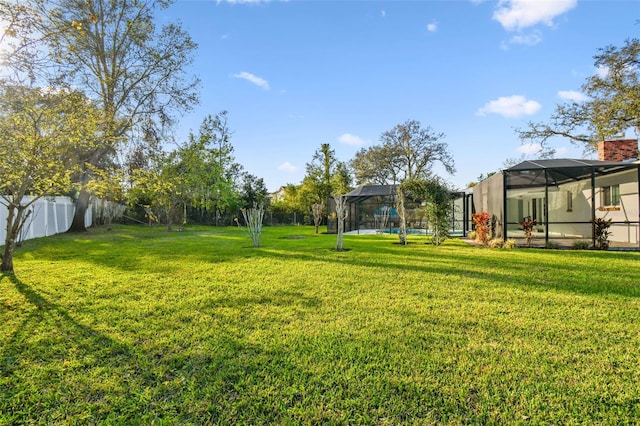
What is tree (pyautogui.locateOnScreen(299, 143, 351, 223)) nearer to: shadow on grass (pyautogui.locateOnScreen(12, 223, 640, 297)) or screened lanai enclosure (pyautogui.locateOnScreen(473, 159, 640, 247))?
screened lanai enclosure (pyautogui.locateOnScreen(473, 159, 640, 247))

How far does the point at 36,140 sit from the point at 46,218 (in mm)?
10285

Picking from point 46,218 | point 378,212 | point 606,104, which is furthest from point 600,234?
point 46,218

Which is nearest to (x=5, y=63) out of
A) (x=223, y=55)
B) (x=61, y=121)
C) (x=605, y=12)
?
(x=61, y=121)

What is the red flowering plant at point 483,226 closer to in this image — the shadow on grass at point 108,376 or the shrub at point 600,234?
the shrub at point 600,234

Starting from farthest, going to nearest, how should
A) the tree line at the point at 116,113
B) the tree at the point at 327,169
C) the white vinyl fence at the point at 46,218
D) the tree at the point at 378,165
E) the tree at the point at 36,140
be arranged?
the tree at the point at 327,169 → the tree at the point at 378,165 → the white vinyl fence at the point at 46,218 → the tree line at the point at 116,113 → the tree at the point at 36,140

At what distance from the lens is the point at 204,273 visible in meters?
5.93

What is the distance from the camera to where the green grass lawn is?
198 cm

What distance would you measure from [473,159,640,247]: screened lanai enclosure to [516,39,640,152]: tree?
3.82 m

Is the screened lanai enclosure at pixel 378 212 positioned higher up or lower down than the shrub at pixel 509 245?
higher up

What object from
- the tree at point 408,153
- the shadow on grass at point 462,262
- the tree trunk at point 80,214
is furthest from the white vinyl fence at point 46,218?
the tree at point 408,153

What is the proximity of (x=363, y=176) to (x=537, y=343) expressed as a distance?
94.8 feet

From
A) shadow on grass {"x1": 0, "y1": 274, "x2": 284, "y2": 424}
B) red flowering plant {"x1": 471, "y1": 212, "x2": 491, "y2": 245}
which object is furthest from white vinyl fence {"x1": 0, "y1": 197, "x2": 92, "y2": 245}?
red flowering plant {"x1": 471, "y1": 212, "x2": 491, "y2": 245}

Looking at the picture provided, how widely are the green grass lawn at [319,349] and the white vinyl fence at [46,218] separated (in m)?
6.38

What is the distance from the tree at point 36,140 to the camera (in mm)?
5184
